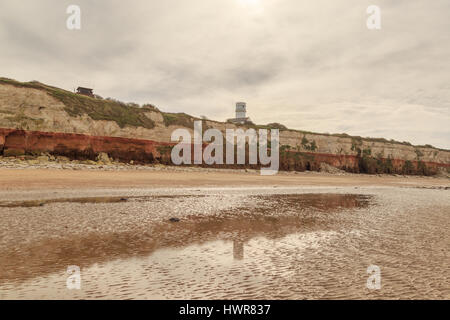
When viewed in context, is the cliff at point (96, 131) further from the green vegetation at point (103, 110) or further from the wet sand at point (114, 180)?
the wet sand at point (114, 180)

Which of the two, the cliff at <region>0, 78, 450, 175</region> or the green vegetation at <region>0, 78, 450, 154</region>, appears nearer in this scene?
the cliff at <region>0, 78, 450, 175</region>

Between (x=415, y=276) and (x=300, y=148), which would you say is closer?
(x=415, y=276)

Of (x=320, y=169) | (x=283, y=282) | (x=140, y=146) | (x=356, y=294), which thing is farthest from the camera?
(x=320, y=169)

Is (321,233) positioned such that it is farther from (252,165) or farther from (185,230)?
(252,165)

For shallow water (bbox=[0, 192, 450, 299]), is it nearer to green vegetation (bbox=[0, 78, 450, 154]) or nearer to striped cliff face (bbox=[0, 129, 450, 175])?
striped cliff face (bbox=[0, 129, 450, 175])

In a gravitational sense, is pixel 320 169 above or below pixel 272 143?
below

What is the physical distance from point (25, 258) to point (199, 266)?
9.11 feet

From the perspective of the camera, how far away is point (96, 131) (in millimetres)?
33250

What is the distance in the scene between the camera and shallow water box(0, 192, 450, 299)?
124 inches

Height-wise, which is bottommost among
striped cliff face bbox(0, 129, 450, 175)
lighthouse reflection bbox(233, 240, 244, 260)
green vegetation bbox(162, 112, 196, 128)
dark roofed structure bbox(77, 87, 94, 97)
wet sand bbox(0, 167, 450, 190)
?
lighthouse reflection bbox(233, 240, 244, 260)

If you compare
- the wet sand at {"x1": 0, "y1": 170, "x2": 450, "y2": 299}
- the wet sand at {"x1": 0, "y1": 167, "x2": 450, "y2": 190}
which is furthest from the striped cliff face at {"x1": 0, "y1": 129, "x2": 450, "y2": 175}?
the wet sand at {"x1": 0, "y1": 170, "x2": 450, "y2": 299}

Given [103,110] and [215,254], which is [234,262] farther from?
[103,110]

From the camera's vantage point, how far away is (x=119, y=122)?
3656 cm
